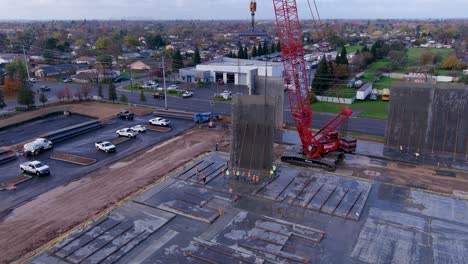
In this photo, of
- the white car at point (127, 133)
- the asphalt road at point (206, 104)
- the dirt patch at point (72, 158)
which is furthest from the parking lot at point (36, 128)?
the asphalt road at point (206, 104)

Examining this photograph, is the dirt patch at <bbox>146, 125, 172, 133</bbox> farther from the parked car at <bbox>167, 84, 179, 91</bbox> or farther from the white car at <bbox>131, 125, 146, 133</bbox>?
the parked car at <bbox>167, 84, 179, 91</bbox>

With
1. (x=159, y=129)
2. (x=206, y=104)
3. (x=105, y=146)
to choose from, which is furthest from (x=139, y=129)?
(x=206, y=104)

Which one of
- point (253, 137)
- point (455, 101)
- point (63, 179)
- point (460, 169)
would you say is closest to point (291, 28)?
A: point (253, 137)

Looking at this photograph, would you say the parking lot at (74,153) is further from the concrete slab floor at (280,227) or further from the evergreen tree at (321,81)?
the evergreen tree at (321,81)

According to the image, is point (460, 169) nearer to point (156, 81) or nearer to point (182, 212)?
point (182, 212)

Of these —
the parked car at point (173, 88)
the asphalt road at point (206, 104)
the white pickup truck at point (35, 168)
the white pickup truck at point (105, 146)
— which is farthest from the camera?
the parked car at point (173, 88)

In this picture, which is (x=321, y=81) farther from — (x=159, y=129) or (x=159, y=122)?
(x=159, y=129)
